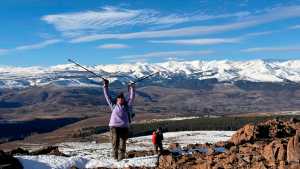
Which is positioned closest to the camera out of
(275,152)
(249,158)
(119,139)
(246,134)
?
(249,158)

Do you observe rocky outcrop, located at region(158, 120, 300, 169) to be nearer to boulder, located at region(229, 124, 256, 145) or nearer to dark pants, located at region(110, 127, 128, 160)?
dark pants, located at region(110, 127, 128, 160)

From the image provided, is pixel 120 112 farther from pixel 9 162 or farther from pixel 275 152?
pixel 275 152

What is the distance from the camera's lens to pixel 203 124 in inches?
6580

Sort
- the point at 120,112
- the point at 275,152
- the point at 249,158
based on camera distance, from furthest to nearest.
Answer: the point at 120,112
the point at 275,152
the point at 249,158

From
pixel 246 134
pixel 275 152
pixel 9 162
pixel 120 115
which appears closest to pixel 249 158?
pixel 275 152

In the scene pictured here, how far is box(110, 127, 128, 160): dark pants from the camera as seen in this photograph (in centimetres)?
2222

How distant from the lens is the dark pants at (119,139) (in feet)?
72.9

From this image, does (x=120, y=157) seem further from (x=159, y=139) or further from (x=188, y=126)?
(x=188, y=126)

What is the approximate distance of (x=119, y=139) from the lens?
2255cm

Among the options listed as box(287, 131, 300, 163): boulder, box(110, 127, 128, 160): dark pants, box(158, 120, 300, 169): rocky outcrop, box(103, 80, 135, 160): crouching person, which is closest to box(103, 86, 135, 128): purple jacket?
box(103, 80, 135, 160): crouching person

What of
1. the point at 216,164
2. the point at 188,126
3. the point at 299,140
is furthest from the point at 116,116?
the point at 188,126

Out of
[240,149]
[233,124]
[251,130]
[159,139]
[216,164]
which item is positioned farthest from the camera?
[233,124]

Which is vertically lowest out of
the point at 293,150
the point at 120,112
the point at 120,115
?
the point at 293,150

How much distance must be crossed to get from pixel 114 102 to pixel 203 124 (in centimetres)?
14683
